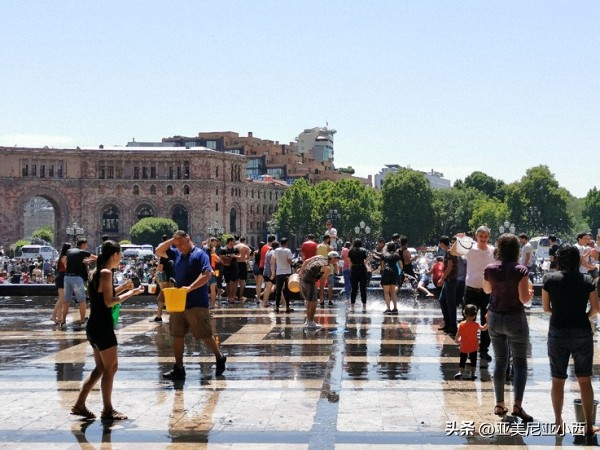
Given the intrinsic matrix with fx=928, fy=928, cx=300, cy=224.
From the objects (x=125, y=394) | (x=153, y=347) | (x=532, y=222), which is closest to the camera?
(x=125, y=394)

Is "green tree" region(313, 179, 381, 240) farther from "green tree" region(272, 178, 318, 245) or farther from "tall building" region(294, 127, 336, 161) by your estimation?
"tall building" region(294, 127, 336, 161)

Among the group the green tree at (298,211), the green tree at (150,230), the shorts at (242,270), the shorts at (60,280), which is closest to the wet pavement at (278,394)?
the shorts at (60,280)

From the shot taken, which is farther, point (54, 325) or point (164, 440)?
point (54, 325)

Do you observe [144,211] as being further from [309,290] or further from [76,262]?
[309,290]

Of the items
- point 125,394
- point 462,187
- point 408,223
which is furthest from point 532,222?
point 125,394

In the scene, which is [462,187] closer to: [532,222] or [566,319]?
[532,222]

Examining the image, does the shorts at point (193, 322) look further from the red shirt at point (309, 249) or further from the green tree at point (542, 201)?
the green tree at point (542, 201)

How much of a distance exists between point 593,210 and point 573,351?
14006 centimetres

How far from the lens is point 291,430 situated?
8.12m

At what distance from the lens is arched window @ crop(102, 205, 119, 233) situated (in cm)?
12131

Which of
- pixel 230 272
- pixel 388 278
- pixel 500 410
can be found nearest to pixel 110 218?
pixel 230 272

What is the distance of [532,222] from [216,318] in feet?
328

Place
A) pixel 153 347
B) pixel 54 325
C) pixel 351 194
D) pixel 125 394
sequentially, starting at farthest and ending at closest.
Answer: pixel 351 194, pixel 54 325, pixel 153 347, pixel 125 394

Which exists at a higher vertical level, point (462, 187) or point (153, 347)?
point (462, 187)
